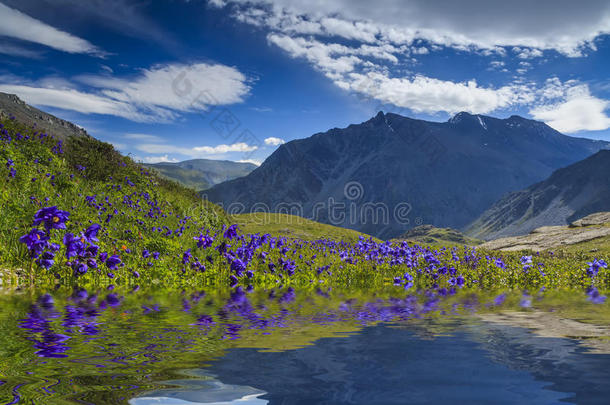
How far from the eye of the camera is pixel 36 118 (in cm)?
2883

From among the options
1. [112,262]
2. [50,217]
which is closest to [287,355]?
[50,217]

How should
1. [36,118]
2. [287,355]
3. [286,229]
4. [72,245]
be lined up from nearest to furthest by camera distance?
1. [287,355]
2. [72,245]
3. [36,118]
4. [286,229]

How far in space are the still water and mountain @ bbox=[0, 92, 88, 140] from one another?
1009 inches

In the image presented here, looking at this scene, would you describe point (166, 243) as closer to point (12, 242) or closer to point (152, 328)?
point (12, 242)

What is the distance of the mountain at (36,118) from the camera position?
2680cm

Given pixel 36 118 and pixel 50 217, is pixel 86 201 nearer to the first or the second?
pixel 50 217

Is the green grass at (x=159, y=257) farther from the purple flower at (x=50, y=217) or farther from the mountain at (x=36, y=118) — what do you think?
the mountain at (x=36, y=118)

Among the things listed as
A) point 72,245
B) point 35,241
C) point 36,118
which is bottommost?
point 72,245

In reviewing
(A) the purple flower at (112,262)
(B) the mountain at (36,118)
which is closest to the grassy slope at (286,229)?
(B) the mountain at (36,118)

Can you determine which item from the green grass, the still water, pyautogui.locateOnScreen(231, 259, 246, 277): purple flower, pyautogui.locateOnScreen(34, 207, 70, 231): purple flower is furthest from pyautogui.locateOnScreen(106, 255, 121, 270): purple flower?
pyautogui.locateOnScreen(231, 259, 246, 277): purple flower

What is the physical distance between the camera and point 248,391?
2590 mm

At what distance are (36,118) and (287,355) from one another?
32693 millimetres

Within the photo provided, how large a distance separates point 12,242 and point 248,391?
7.66 m

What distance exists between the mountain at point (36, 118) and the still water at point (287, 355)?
1009 inches
